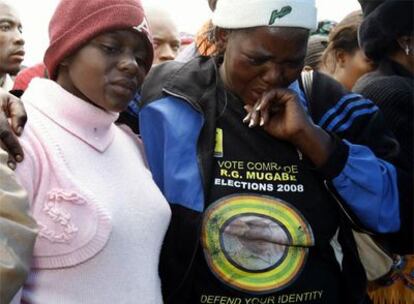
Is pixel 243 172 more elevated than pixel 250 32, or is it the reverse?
pixel 250 32

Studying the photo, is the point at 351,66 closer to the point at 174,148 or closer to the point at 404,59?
the point at 404,59

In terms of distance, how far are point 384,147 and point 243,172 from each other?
1.70 ft

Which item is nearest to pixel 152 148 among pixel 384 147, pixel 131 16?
pixel 131 16

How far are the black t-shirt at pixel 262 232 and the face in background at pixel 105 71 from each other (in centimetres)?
40

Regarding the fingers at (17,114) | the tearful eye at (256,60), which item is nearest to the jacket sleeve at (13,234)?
the fingers at (17,114)

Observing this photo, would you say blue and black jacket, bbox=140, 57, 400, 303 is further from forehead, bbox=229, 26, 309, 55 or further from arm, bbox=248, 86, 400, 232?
→ forehead, bbox=229, 26, 309, 55

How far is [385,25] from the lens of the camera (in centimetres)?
247

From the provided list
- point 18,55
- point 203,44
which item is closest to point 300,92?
point 203,44

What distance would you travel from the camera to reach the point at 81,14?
1.79 meters

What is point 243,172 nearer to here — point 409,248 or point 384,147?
point 384,147

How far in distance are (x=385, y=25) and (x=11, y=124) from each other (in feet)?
5.13

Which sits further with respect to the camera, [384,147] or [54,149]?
[384,147]

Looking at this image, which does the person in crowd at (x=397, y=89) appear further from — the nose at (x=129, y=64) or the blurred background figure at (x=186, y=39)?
the blurred background figure at (x=186, y=39)

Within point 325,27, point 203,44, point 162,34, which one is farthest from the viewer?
point 325,27
